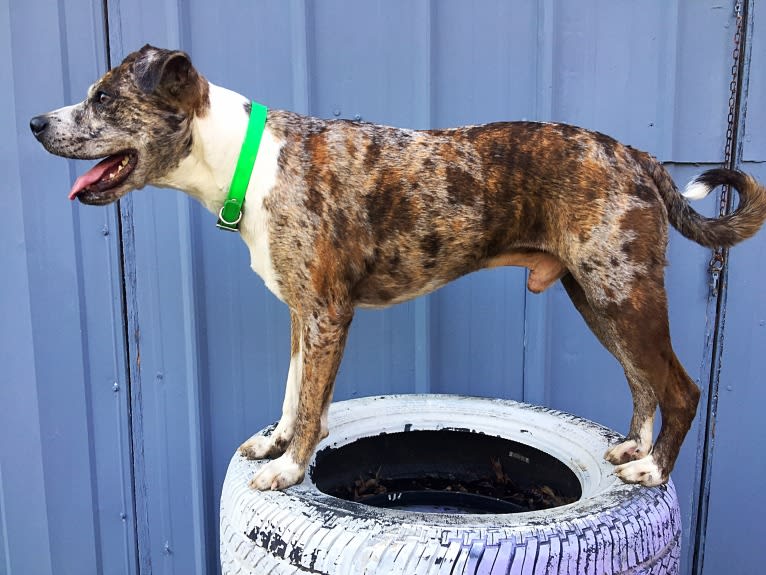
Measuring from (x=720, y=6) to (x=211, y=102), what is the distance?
216 centimetres

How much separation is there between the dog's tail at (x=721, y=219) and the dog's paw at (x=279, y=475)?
1343 millimetres

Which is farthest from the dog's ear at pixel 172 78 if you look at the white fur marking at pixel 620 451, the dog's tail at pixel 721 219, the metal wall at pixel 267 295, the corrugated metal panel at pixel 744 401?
the corrugated metal panel at pixel 744 401

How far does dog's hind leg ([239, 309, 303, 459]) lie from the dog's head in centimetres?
64

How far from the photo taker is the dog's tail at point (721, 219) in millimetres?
1969

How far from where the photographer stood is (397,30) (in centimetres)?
273

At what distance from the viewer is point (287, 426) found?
2107 mm

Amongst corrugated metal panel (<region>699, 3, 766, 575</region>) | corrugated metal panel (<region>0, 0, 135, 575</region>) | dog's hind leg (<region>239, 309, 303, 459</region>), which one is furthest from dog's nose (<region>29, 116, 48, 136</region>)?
corrugated metal panel (<region>699, 3, 766, 575</region>)

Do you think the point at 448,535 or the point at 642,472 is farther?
the point at 642,472

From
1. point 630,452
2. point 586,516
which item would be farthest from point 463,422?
point 586,516

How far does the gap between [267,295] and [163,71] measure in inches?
50.9

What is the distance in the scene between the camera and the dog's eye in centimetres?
179

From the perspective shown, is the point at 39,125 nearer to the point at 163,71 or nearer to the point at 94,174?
the point at 94,174

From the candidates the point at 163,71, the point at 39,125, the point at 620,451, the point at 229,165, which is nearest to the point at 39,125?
the point at 39,125

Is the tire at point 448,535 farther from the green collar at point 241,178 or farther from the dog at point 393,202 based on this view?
the green collar at point 241,178
